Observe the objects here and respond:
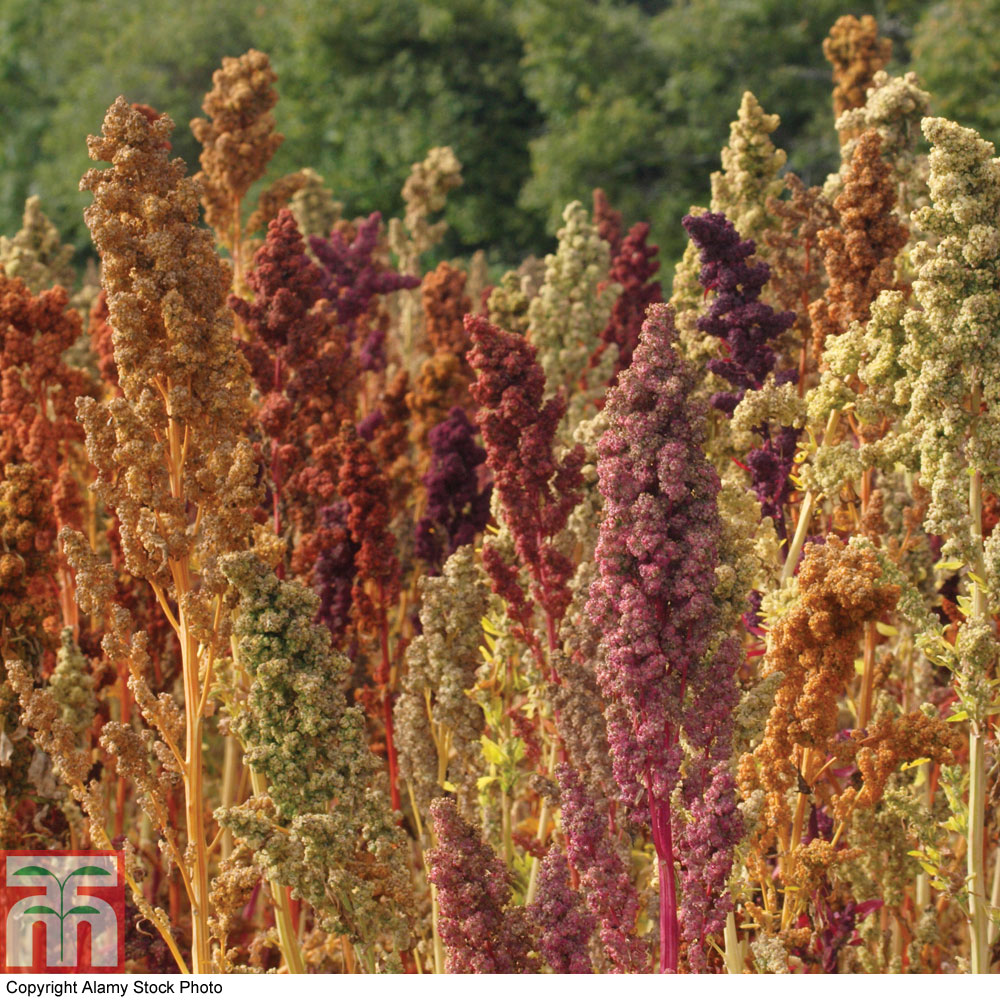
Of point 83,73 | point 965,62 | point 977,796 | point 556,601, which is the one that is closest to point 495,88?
point 83,73

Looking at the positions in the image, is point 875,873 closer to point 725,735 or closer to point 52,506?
point 725,735

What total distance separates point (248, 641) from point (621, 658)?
0.70 m

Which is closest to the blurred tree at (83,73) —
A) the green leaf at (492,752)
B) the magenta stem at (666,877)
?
the green leaf at (492,752)

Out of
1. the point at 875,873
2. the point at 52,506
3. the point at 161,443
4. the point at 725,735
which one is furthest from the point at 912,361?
the point at 52,506

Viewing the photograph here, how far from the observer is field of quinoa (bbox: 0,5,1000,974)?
94.4 inches

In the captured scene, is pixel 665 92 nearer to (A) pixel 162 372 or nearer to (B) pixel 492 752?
(B) pixel 492 752

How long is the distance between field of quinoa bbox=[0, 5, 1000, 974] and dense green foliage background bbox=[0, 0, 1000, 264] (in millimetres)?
10269

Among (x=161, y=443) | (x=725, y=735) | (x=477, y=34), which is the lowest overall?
(x=725, y=735)

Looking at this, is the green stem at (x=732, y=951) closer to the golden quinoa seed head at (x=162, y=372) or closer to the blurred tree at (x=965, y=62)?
the golden quinoa seed head at (x=162, y=372)

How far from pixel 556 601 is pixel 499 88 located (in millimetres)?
13788

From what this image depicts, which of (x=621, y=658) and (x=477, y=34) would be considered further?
(x=477, y=34)

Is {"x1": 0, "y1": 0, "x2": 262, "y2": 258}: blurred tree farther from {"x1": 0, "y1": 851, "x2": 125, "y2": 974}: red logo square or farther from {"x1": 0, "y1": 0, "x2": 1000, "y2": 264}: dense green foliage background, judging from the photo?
{"x1": 0, "y1": 851, "x2": 125, "y2": 974}: red logo square

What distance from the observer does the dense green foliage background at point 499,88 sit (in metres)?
14.1

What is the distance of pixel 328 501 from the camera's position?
12.2 feet
